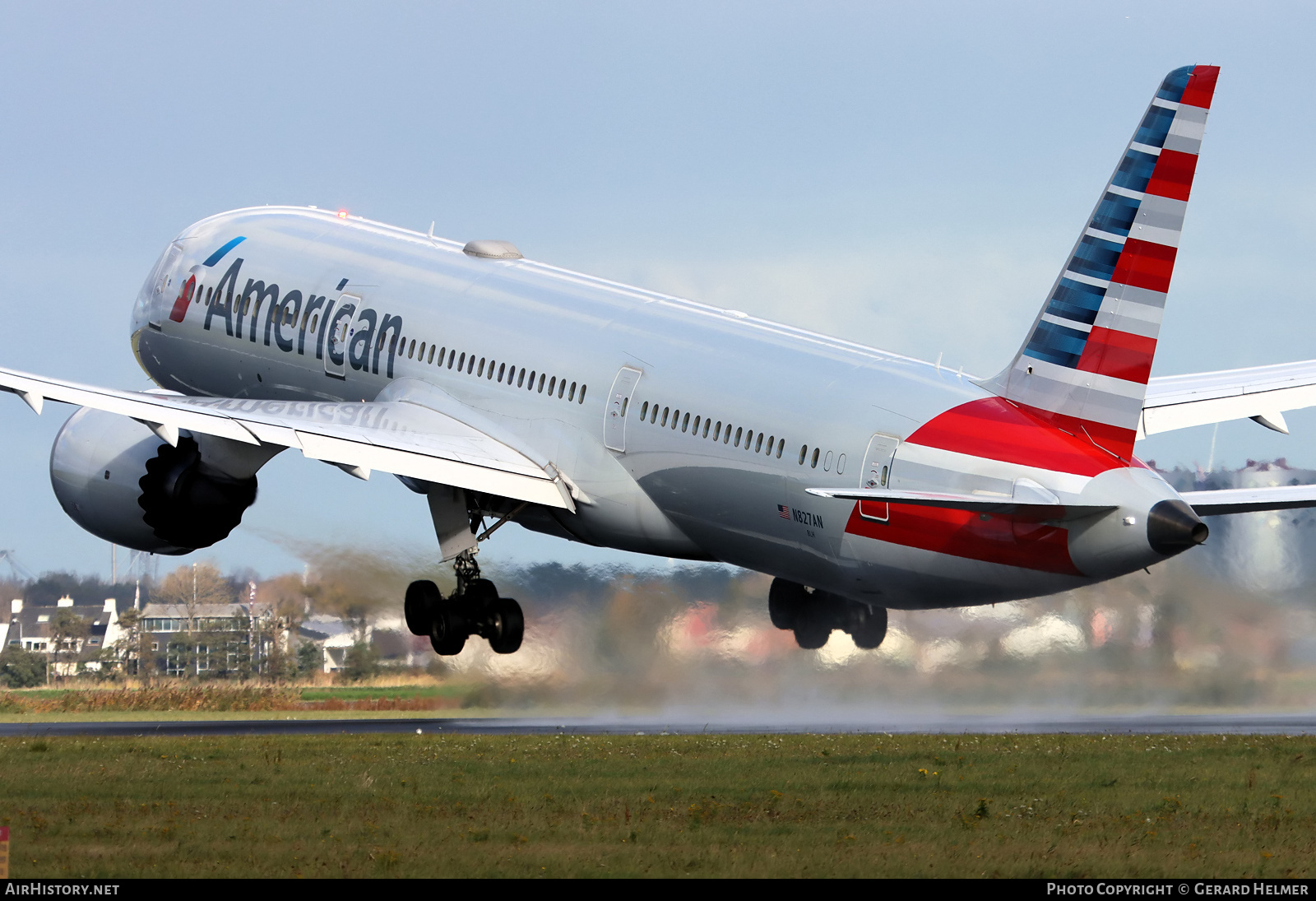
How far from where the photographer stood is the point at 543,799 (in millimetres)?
24281

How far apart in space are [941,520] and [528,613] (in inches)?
552

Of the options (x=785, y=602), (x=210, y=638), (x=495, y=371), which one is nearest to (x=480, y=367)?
(x=495, y=371)

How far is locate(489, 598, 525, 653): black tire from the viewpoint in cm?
3497

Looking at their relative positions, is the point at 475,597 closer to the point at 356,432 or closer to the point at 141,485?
the point at 356,432

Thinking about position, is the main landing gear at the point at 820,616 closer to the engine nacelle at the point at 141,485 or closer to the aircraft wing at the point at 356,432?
the aircraft wing at the point at 356,432

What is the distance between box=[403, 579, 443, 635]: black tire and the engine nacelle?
3.34 m

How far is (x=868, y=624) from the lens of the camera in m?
36.3

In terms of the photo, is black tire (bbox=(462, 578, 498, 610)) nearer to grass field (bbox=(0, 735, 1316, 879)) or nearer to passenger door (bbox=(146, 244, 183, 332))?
grass field (bbox=(0, 735, 1316, 879))

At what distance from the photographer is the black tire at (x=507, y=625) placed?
115ft

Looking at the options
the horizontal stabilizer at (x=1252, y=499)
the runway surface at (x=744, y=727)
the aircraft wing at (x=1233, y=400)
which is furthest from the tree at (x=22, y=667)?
the horizontal stabilizer at (x=1252, y=499)

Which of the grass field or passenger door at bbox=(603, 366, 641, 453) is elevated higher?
passenger door at bbox=(603, 366, 641, 453)

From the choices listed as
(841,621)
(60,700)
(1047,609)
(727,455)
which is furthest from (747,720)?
(60,700)

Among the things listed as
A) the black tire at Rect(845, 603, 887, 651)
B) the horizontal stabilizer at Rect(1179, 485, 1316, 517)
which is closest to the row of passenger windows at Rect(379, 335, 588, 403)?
the black tire at Rect(845, 603, 887, 651)

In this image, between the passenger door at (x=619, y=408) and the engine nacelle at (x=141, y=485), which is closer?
the passenger door at (x=619, y=408)
